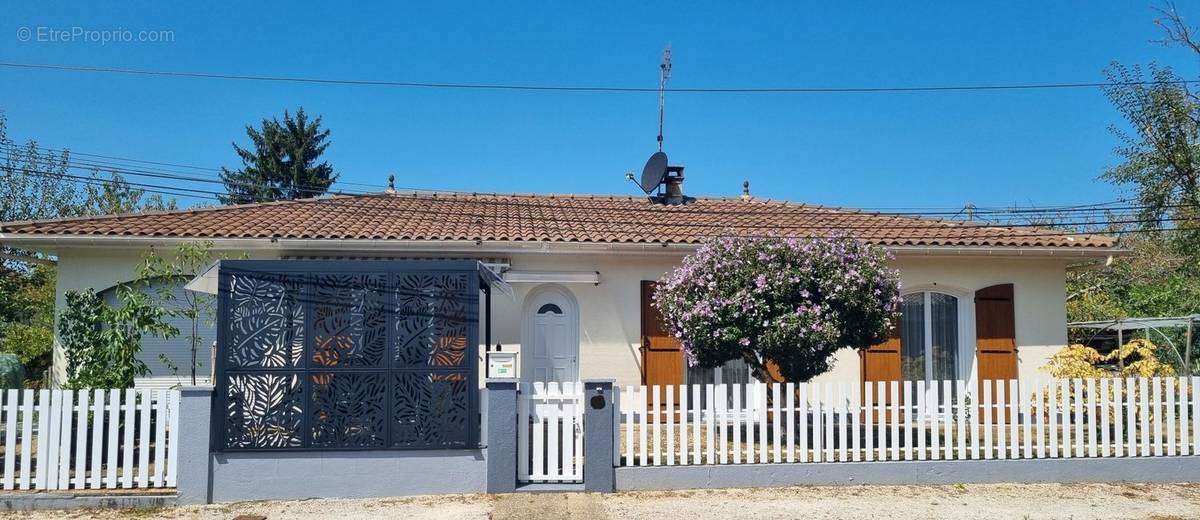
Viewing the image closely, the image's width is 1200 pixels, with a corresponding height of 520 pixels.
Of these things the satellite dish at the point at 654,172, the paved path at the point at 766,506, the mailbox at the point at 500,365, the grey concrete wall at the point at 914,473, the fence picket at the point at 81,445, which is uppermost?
the satellite dish at the point at 654,172

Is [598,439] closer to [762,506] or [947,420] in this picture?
[762,506]

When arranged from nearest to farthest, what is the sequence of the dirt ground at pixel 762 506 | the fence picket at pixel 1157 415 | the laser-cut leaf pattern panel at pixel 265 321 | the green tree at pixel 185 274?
the dirt ground at pixel 762 506
the laser-cut leaf pattern panel at pixel 265 321
the fence picket at pixel 1157 415
the green tree at pixel 185 274

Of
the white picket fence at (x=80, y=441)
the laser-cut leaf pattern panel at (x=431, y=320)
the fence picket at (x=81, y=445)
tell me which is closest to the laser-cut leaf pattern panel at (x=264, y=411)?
the white picket fence at (x=80, y=441)

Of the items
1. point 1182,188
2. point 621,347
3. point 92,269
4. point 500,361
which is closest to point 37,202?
point 92,269

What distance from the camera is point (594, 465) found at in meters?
7.11

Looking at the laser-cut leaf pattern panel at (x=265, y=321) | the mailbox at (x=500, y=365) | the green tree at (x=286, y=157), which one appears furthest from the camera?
the green tree at (x=286, y=157)

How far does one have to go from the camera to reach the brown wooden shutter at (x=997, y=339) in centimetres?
1140

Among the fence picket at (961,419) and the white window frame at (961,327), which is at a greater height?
the white window frame at (961,327)

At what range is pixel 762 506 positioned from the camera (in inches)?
268

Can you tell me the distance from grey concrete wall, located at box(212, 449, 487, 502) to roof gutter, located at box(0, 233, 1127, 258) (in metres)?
3.84

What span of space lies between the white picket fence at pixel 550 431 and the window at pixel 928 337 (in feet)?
20.3

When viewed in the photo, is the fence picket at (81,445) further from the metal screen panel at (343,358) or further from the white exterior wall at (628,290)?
the white exterior wall at (628,290)

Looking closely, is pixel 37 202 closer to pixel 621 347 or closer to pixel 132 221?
pixel 132 221

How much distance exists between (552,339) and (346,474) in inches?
177
